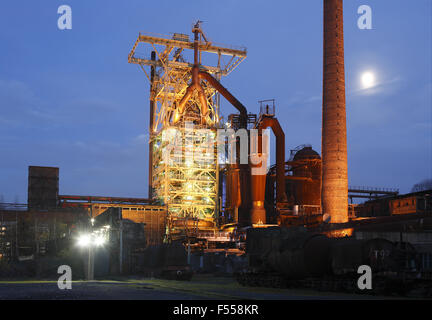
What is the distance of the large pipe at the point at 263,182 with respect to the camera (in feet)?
171

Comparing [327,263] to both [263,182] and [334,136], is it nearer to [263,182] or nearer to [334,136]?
[334,136]

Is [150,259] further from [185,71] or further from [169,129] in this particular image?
[185,71]

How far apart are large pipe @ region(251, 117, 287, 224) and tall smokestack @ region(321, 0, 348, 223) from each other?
9904 millimetres

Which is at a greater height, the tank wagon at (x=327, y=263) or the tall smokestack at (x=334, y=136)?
the tall smokestack at (x=334, y=136)

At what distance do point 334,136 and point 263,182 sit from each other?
1166cm

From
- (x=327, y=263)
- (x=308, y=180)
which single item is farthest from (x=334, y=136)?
(x=327, y=263)

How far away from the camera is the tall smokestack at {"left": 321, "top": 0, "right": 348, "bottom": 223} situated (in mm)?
42906

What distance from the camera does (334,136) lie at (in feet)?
142

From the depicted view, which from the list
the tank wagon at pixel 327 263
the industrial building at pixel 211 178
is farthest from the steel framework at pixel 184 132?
the tank wagon at pixel 327 263

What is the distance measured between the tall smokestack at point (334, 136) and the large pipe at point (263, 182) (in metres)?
9.90

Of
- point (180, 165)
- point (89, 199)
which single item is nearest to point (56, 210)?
point (89, 199)

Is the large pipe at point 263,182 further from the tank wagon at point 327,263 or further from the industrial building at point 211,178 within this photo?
the tank wagon at point 327,263

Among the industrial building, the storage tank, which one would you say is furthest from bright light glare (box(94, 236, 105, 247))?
the storage tank
